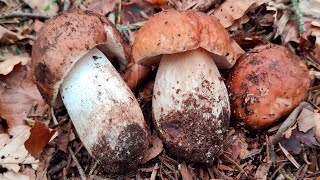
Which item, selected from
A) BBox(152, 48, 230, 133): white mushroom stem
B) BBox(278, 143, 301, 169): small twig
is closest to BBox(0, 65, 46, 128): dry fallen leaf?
BBox(152, 48, 230, 133): white mushroom stem

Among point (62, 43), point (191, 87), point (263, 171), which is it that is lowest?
point (263, 171)

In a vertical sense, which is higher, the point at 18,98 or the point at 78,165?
the point at 18,98

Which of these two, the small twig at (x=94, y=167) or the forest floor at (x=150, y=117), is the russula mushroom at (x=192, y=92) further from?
the small twig at (x=94, y=167)

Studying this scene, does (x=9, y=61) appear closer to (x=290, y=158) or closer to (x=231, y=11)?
(x=231, y=11)

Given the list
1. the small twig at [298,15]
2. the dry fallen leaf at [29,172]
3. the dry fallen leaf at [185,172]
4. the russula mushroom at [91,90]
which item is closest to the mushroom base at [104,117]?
the russula mushroom at [91,90]

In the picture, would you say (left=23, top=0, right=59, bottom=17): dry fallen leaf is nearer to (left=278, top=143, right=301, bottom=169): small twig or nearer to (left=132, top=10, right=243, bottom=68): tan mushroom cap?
(left=132, top=10, right=243, bottom=68): tan mushroom cap

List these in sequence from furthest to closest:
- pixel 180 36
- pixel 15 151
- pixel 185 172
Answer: pixel 15 151 < pixel 185 172 < pixel 180 36

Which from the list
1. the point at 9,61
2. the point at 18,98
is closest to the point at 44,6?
the point at 9,61
